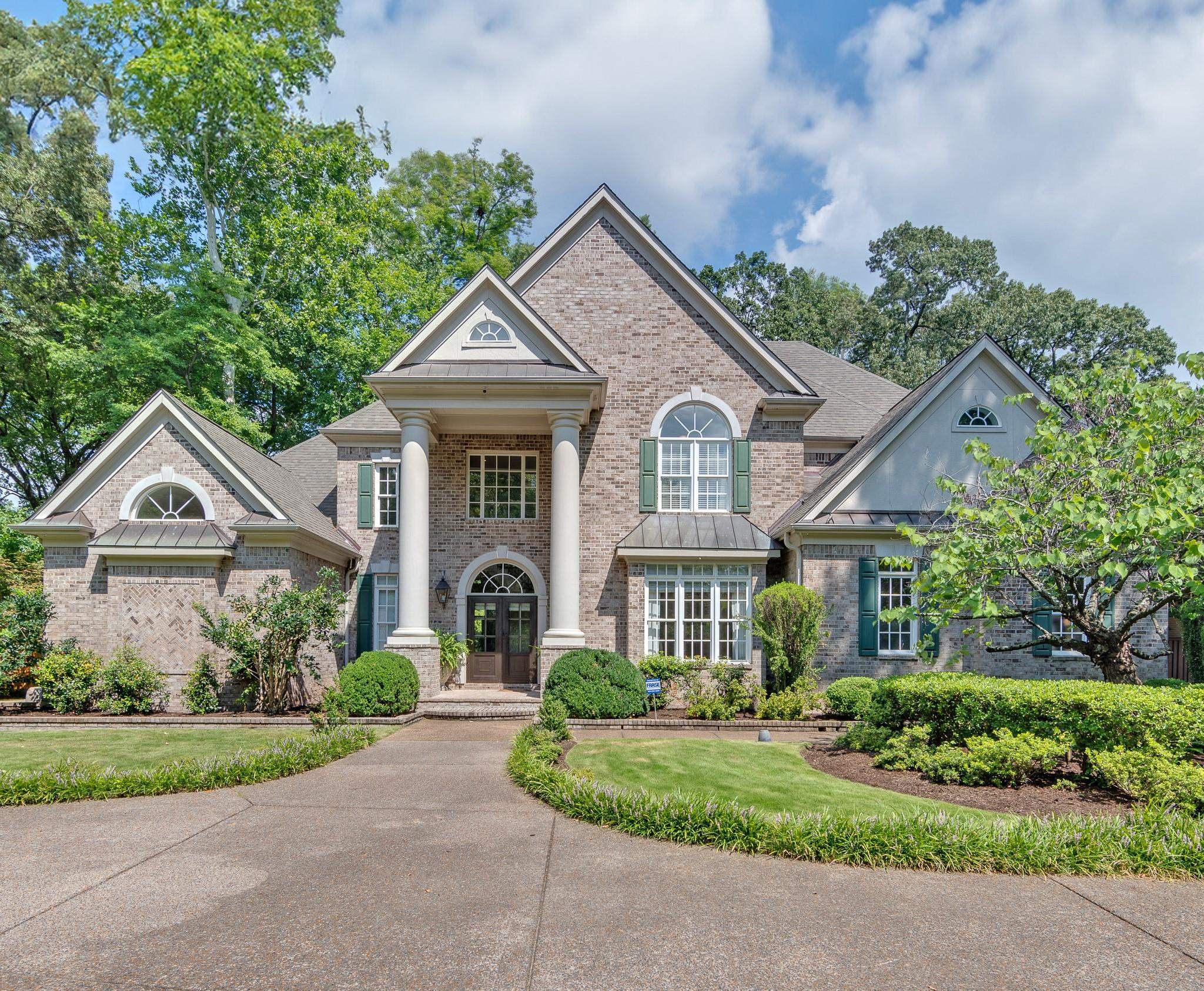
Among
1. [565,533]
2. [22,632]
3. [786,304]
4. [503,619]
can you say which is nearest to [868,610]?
[565,533]

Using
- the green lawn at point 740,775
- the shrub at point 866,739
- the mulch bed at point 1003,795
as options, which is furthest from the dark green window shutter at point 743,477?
the mulch bed at point 1003,795

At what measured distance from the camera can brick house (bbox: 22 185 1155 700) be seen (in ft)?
49.0

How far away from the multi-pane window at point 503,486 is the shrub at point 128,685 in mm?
7047

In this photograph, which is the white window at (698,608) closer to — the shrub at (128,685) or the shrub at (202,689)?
the shrub at (202,689)

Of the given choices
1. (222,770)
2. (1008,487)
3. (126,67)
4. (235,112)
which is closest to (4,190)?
(126,67)

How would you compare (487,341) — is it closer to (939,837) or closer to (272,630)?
(272,630)

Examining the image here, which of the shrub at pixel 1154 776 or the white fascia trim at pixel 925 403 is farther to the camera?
the white fascia trim at pixel 925 403

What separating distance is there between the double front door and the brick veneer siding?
3890 mm

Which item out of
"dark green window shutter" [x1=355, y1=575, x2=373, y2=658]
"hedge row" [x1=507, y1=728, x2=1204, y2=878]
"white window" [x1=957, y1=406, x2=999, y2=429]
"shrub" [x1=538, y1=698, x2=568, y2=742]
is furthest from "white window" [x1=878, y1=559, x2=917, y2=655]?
"dark green window shutter" [x1=355, y1=575, x2=373, y2=658]

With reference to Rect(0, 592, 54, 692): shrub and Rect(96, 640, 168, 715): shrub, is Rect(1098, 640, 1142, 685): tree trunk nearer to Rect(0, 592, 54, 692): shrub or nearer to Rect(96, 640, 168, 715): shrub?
Rect(96, 640, 168, 715): shrub

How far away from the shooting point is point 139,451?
50.0 ft

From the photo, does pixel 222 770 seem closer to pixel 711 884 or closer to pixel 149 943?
pixel 149 943

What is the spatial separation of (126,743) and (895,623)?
45.5ft

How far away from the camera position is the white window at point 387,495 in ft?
59.3
